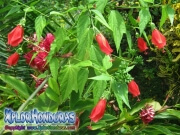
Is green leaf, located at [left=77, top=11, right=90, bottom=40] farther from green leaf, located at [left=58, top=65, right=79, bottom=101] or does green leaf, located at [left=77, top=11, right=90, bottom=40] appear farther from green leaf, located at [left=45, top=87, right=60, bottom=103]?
green leaf, located at [left=45, top=87, right=60, bottom=103]

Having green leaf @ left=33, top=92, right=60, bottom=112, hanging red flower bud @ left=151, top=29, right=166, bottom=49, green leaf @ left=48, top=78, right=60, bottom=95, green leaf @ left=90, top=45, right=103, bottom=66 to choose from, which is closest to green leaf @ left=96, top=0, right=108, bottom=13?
green leaf @ left=90, top=45, right=103, bottom=66

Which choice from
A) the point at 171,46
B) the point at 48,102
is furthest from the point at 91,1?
the point at 171,46

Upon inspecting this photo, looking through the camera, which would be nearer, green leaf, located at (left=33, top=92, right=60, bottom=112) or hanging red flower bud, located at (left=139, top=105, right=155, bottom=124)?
green leaf, located at (left=33, top=92, right=60, bottom=112)

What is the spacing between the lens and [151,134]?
1.77 metres

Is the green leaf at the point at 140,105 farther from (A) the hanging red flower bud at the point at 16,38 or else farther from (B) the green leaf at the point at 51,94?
(A) the hanging red flower bud at the point at 16,38

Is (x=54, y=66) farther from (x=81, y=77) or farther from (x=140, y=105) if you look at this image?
(x=140, y=105)

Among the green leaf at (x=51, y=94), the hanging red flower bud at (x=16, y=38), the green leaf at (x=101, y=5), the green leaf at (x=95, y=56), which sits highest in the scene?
the green leaf at (x=101, y=5)

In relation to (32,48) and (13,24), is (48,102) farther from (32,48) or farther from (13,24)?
(13,24)

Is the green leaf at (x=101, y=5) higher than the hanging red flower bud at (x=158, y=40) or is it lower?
higher

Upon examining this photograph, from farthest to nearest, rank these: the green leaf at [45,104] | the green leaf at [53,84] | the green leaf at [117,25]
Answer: the green leaf at [45,104]
the green leaf at [53,84]
the green leaf at [117,25]

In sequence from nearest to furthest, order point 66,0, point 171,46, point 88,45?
point 88,45
point 171,46
point 66,0

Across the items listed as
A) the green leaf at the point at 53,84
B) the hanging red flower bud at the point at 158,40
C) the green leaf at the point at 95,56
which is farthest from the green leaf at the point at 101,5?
the green leaf at the point at 53,84

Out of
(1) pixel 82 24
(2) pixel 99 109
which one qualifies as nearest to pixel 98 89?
(2) pixel 99 109

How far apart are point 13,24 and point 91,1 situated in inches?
37.6
